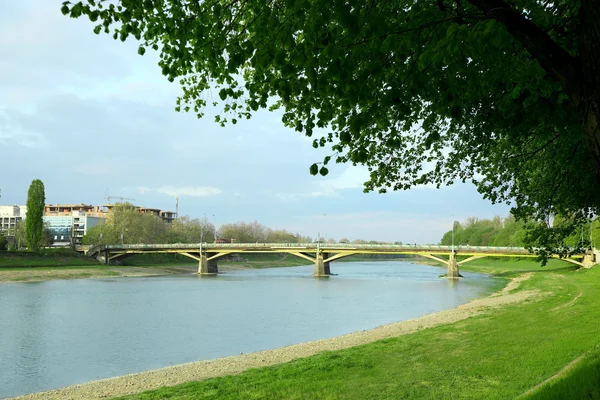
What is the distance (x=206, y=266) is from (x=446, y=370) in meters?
66.3

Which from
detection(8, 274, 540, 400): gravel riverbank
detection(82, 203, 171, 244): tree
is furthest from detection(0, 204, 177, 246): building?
detection(8, 274, 540, 400): gravel riverbank

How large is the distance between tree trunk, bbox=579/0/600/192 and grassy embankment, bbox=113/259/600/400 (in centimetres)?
267

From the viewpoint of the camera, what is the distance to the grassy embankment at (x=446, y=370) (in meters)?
7.99

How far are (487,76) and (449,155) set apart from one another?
4.40 meters

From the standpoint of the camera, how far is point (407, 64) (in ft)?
16.8

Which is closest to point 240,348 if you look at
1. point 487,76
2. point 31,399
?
point 31,399

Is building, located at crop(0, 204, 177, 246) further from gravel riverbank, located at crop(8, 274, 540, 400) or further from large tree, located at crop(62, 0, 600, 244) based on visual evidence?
large tree, located at crop(62, 0, 600, 244)

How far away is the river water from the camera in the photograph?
54.9 ft

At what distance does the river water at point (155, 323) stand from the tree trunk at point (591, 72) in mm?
13866

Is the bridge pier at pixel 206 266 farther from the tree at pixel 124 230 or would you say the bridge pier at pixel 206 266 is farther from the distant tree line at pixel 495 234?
the distant tree line at pixel 495 234

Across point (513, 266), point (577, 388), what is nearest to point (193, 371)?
point (577, 388)

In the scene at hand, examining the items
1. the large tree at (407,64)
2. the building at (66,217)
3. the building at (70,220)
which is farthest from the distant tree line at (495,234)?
the building at (70,220)

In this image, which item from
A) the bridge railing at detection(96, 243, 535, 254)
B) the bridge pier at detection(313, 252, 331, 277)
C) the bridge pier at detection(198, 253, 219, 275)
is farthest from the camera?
the bridge pier at detection(198, 253, 219, 275)

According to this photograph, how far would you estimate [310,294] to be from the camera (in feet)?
137
